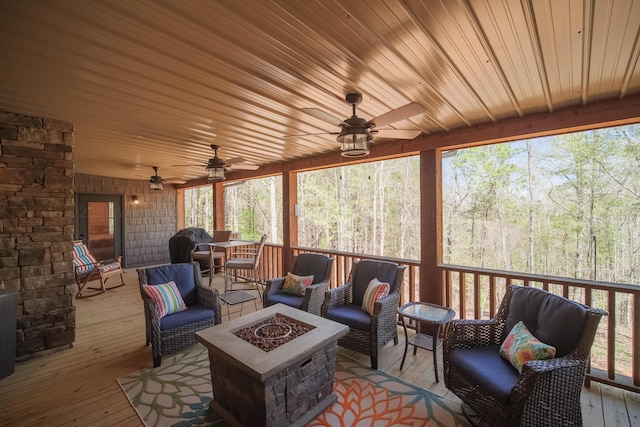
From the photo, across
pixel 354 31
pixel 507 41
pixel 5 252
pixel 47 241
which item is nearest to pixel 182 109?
pixel 354 31

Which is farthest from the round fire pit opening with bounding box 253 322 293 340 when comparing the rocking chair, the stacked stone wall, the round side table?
the rocking chair

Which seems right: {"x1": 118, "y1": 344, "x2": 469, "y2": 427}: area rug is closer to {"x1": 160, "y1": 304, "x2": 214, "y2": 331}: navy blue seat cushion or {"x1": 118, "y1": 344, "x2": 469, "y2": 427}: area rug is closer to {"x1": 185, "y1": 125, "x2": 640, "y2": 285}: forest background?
{"x1": 160, "y1": 304, "x2": 214, "y2": 331}: navy blue seat cushion

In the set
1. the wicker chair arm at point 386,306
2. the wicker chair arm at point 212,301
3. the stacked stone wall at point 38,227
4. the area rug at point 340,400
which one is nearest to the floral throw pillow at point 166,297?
the wicker chair arm at point 212,301

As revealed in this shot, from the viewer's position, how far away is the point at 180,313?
10.3ft

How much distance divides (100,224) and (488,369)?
9.48 meters

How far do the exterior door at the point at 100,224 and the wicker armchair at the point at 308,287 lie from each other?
6663 mm

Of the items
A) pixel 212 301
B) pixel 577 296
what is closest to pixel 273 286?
pixel 212 301

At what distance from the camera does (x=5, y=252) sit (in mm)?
2912

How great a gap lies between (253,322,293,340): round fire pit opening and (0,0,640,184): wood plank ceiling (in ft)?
6.82

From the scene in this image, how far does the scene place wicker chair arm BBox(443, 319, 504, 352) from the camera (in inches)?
90.2

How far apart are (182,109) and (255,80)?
1.09 m

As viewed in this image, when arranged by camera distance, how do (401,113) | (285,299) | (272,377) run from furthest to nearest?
(285,299) < (401,113) < (272,377)

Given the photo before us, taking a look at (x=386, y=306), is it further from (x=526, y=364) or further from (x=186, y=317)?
(x=186, y=317)

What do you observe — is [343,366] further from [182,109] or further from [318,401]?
[182,109]
